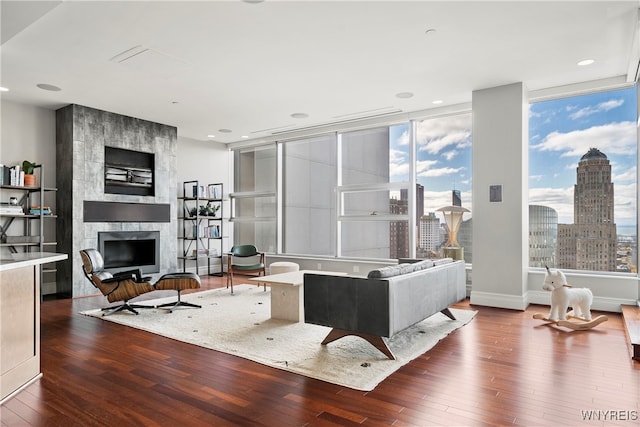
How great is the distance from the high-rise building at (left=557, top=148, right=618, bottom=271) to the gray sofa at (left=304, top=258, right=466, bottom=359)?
289 cm

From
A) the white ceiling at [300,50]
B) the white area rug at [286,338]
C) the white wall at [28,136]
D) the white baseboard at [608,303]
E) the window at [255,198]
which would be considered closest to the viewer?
the white area rug at [286,338]

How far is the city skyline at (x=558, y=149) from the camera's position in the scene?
17.3 feet

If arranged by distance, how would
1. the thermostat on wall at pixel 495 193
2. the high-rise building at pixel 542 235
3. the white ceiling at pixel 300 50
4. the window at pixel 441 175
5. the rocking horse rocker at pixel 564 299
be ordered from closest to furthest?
the white ceiling at pixel 300 50 → the rocking horse rocker at pixel 564 299 → the thermostat on wall at pixel 495 193 → the high-rise building at pixel 542 235 → the window at pixel 441 175

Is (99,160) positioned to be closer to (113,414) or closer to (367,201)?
(367,201)

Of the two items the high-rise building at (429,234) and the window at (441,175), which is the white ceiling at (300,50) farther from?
the high-rise building at (429,234)

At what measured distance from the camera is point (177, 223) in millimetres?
8055

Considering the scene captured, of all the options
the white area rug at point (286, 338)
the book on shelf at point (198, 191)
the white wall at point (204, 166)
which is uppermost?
the white wall at point (204, 166)

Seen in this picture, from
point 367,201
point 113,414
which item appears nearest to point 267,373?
point 113,414

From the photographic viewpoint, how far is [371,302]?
3.28 meters

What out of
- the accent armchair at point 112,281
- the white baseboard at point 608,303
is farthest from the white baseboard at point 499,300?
the accent armchair at point 112,281

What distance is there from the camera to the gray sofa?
10.6ft

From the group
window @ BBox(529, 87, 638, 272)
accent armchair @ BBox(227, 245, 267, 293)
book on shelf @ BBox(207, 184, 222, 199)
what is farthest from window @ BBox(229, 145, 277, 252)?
window @ BBox(529, 87, 638, 272)

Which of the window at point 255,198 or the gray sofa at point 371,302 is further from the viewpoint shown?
the window at point 255,198

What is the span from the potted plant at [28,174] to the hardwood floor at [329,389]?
119 inches
